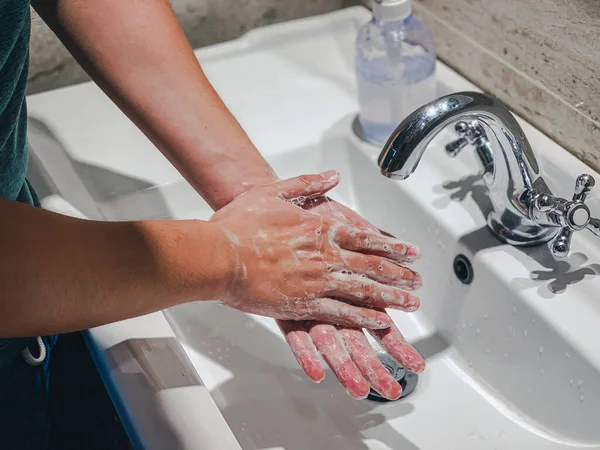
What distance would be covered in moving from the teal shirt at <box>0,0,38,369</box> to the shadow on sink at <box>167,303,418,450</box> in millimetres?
195

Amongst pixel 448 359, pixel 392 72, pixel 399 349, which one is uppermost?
pixel 392 72

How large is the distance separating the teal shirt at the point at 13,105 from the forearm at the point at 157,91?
0.08m

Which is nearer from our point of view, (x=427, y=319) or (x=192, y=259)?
(x=192, y=259)

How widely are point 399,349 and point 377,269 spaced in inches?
2.9

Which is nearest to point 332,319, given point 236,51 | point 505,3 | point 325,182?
point 325,182

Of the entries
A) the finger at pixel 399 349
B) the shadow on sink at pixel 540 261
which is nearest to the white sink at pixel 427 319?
the shadow on sink at pixel 540 261

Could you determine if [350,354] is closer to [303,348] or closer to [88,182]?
[303,348]

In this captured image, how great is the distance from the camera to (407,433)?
68cm

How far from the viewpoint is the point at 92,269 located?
48 cm

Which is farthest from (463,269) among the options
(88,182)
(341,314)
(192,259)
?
(88,182)

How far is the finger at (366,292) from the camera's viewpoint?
62 cm

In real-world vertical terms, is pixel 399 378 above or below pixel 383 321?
below

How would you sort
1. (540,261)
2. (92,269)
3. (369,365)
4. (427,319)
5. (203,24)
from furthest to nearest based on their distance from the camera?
(203,24) → (427,319) → (540,261) → (369,365) → (92,269)

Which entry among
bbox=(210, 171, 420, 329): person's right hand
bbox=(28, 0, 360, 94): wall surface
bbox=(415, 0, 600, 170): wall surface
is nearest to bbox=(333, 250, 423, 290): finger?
bbox=(210, 171, 420, 329): person's right hand
